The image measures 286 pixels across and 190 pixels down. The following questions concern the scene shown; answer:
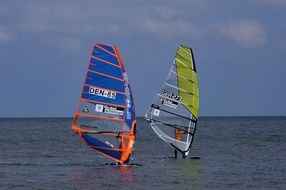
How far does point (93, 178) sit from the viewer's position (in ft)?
116

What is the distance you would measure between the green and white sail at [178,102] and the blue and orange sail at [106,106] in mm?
6226

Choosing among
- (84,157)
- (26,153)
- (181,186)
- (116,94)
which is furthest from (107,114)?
(26,153)

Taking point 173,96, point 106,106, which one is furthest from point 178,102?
point 106,106

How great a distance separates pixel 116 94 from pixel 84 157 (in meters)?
11.7

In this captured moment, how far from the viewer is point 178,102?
45.7m

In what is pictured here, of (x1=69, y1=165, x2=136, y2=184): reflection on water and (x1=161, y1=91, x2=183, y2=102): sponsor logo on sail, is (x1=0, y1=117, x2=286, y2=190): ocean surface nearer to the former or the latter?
(x1=69, y1=165, x2=136, y2=184): reflection on water

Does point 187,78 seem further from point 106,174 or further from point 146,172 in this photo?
point 106,174

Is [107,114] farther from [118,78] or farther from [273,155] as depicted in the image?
[273,155]

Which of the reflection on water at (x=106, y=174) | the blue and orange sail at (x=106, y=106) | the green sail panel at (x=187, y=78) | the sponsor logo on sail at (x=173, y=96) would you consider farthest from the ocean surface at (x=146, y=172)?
the sponsor logo on sail at (x=173, y=96)

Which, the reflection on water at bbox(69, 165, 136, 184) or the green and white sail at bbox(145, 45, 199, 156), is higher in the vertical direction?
the green and white sail at bbox(145, 45, 199, 156)

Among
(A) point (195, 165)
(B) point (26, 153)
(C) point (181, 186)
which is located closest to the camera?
(C) point (181, 186)

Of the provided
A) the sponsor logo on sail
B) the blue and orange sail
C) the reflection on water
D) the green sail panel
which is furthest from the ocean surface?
the sponsor logo on sail

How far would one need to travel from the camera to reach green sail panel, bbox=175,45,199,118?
1804 inches

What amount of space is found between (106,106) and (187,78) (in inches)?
327
